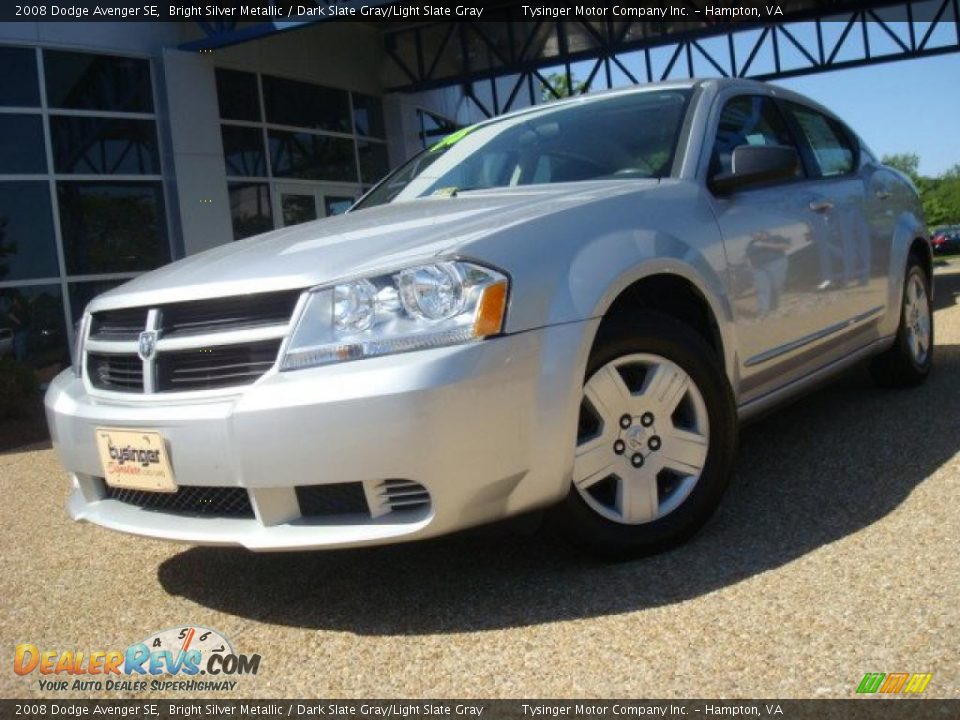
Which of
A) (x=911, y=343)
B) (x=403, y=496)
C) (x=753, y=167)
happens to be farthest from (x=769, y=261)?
(x=911, y=343)

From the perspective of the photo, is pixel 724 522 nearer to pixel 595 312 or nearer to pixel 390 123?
pixel 595 312

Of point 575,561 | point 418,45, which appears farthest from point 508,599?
point 418,45

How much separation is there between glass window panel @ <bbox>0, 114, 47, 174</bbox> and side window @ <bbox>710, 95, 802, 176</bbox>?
349 inches

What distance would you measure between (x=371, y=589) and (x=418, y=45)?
→ 1341cm

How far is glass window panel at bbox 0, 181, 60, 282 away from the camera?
10.3 meters

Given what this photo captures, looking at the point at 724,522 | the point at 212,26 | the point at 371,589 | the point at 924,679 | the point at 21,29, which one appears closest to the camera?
the point at 924,679

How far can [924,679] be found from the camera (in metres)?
2.01

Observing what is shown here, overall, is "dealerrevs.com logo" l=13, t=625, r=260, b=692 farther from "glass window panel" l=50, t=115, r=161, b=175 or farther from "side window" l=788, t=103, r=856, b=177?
"glass window panel" l=50, t=115, r=161, b=175

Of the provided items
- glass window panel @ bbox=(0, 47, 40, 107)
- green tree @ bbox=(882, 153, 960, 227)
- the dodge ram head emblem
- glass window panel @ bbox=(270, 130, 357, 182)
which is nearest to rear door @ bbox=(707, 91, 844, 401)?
the dodge ram head emblem

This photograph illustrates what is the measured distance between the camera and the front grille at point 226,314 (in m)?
2.54

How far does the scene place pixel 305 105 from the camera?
13672 millimetres

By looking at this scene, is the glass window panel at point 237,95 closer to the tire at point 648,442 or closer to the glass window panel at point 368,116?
the glass window panel at point 368,116

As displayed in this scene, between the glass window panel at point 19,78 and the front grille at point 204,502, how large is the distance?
29.9 feet

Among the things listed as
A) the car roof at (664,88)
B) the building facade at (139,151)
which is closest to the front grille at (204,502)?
the car roof at (664,88)
